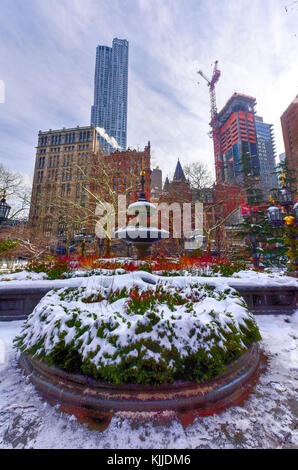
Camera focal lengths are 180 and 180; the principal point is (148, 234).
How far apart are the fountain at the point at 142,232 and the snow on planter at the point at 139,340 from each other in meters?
5.19

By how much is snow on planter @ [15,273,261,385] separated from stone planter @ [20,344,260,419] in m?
0.08

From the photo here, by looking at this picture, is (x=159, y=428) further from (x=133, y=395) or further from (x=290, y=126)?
(x=290, y=126)

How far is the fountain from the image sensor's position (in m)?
8.55

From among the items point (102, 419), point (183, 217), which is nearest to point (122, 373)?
point (102, 419)

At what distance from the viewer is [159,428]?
1775 mm

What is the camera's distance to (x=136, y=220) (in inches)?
392

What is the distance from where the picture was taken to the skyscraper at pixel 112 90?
151750 mm

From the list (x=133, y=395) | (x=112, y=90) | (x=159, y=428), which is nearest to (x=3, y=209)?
(x=133, y=395)

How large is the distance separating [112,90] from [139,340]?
205 metres

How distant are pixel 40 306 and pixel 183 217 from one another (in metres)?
24.0

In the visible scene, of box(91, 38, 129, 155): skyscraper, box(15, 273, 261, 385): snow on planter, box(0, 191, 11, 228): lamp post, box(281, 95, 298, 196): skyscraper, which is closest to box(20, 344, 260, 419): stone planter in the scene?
box(15, 273, 261, 385): snow on planter

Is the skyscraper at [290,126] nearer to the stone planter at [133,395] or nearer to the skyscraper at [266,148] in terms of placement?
the skyscraper at [266,148]

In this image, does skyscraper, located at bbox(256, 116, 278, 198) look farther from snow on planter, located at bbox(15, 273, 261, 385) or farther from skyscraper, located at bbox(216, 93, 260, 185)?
snow on planter, located at bbox(15, 273, 261, 385)

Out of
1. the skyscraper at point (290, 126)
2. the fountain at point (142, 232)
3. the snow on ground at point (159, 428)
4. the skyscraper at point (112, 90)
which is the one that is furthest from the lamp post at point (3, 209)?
the skyscraper at point (112, 90)
